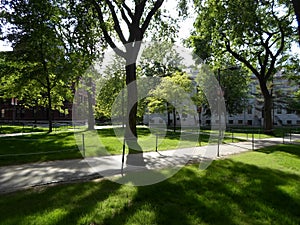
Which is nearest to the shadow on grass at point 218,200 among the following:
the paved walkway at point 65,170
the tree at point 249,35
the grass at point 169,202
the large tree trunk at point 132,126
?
the grass at point 169,202

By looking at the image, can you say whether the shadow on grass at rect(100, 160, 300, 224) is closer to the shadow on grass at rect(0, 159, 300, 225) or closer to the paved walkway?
the shadow on grass at rect(0, 159, 300, 225)

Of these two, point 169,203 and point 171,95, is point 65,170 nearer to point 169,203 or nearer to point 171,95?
point 169,203

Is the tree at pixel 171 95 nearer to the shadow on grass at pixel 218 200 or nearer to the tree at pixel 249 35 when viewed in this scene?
the tree at pixel 249 35

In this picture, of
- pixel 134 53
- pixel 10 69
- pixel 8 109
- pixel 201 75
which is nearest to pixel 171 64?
pixel 201 75

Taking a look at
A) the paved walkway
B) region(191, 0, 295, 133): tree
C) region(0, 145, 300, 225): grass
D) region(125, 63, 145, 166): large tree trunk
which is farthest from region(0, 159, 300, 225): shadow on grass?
region(191, 0, 295, 133): tree

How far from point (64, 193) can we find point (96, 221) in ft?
6.07

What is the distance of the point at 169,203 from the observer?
5.46 m

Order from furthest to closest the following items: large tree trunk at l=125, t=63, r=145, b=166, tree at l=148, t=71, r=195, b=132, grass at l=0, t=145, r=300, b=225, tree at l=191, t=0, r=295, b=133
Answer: tree at l=148, t=71, r=195, b=132
tree at l=191, t=0, r=295, b=133
large tree trunk at l=125, t=63, r=145, b=166
grass at l=0, t=145, r=300, b=225

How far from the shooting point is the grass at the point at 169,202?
4.58 m

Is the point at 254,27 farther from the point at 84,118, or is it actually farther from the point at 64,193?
the point at 84,118

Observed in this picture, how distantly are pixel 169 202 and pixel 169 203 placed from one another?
0.24ft

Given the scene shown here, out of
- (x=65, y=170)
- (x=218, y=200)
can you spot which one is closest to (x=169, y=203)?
(x=218, y=200)

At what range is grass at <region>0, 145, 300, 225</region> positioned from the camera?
458 centimetres

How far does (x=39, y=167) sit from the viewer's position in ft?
29.5
